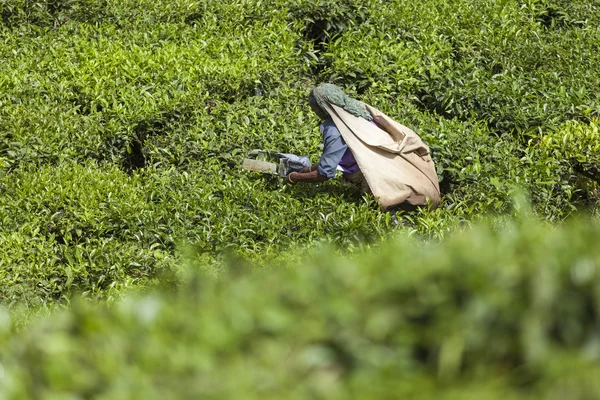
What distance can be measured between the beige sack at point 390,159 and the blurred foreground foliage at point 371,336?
3246 millimetres

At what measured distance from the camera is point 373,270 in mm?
2221

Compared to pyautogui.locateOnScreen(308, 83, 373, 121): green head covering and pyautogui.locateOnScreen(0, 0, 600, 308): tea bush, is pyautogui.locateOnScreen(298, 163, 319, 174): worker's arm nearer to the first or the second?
pyautogui.locateOnScreen(0, 0, 600, 308): tea bush

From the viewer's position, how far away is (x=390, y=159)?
18.4ft

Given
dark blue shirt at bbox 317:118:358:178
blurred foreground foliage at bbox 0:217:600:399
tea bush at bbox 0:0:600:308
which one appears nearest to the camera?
blurred foreground foliage at bbox 0:217:600:399

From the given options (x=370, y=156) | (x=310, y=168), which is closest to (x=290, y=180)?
(x=310, y=168)

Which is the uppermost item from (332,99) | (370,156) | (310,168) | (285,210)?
(332,99)

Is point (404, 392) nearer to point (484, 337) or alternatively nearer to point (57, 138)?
point (484, 337)

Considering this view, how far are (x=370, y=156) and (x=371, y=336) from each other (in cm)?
358

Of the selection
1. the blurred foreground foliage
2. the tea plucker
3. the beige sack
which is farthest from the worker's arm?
the blurred foreground foliage

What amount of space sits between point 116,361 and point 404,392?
0.70 metres

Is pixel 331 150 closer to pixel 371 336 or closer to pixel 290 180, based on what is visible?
pixel 290 180

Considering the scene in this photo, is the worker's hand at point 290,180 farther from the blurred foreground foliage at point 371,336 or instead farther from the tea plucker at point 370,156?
the blurred foreground foliage at point 371,336

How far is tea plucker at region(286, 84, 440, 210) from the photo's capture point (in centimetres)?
551

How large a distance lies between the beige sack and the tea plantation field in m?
0.16
